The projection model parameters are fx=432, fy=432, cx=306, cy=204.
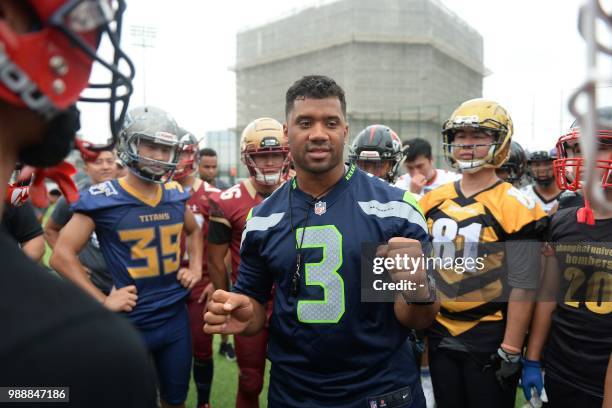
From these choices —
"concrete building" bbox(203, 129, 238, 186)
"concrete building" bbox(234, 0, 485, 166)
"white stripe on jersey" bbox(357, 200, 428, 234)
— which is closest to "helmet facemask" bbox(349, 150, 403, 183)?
"white stripe on jersey" bbox(357, 200, 428, 234)

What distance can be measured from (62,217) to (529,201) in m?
4.04

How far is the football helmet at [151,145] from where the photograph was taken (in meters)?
3.21

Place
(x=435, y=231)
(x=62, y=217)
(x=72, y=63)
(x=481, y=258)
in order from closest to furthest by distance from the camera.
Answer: (x=72, y=63) → (x=481, y=258) → (x=435, y=231) → (x=62, y=217)

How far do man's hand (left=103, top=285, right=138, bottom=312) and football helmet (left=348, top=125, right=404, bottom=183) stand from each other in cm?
219

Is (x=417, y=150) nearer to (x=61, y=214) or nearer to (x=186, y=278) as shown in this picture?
(x=186, y=278)

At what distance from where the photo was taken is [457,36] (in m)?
41.1

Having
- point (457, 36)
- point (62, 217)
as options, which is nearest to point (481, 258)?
point (62, 217)

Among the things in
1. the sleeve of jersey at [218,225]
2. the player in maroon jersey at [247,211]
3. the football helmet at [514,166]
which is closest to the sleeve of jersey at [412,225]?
the player in maroon jersey at [247,211]

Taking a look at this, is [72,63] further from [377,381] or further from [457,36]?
[457,36]

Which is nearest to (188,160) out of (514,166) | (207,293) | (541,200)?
(207,293)

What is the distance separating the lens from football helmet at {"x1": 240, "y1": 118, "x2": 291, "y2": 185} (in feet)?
12.1

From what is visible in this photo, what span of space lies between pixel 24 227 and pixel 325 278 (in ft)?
8.70

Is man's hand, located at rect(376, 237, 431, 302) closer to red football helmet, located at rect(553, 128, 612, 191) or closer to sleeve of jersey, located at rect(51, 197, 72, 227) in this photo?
red football helmet, located at rect(553, 128, 612, 191)

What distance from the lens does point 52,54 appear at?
858mm
